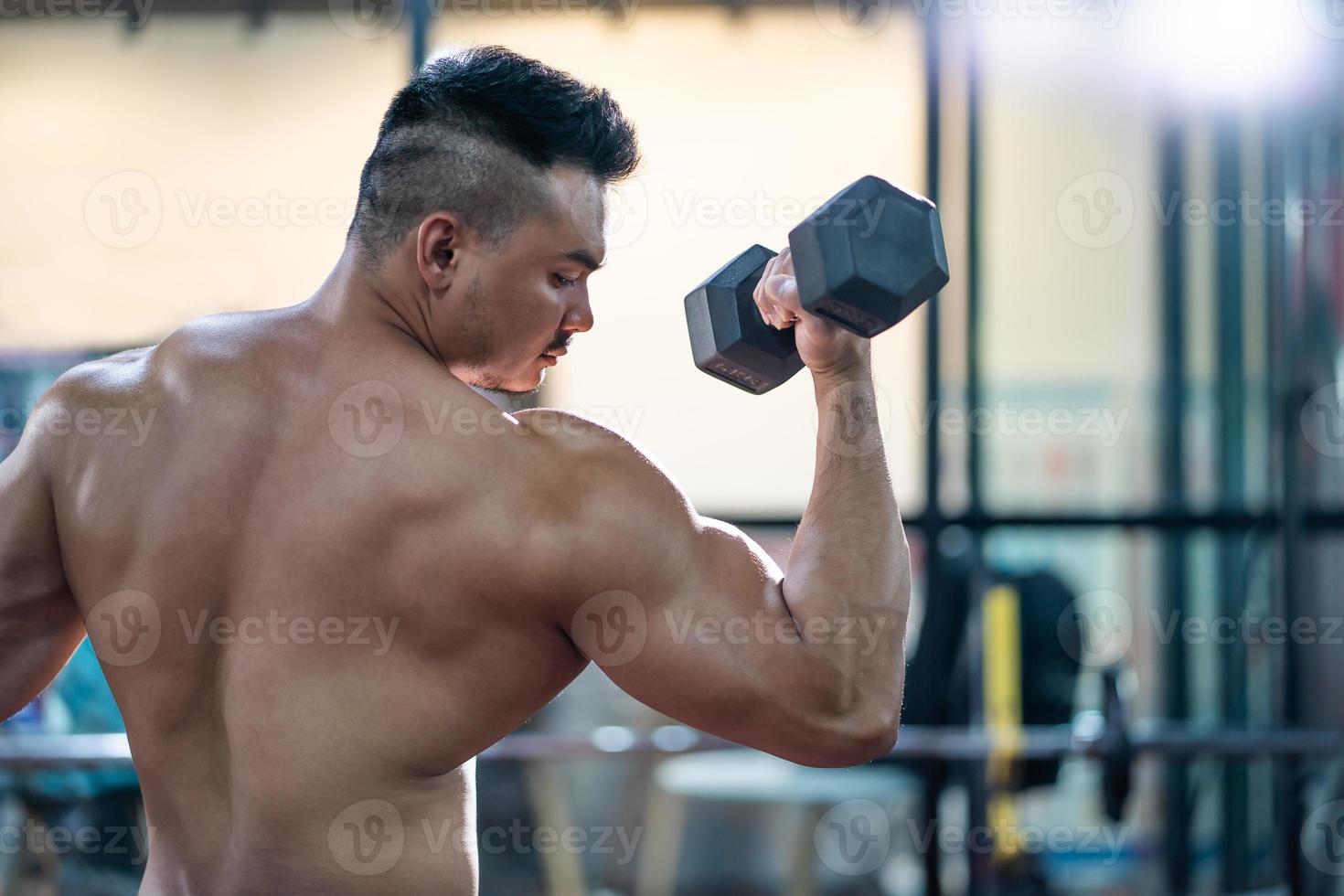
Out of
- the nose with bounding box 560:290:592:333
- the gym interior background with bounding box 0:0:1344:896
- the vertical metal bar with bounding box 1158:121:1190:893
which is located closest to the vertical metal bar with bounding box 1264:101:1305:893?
the gym interior background with bounding box 0:0:1344:896

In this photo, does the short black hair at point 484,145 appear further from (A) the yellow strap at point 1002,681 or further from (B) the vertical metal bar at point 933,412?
(A) the yellow strap at point 1002,681

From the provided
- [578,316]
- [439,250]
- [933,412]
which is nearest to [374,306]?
[439,250]

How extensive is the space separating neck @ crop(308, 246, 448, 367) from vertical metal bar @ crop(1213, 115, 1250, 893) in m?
2.74

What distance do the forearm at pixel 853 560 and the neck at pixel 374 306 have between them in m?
0.34

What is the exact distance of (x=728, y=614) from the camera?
987 millimetres

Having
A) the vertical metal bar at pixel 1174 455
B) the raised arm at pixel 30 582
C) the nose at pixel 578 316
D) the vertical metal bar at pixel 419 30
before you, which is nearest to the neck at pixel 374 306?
the nose at pixel 578 316

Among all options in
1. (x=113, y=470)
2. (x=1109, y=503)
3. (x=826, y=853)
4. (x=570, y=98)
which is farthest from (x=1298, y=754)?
(x=113, y=470)

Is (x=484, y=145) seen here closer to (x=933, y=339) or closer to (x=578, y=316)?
(x=578, y=316)

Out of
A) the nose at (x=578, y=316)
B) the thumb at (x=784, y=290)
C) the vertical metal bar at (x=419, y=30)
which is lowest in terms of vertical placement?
the nose at (x=578, y=316)

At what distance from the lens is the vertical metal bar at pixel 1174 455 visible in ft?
10.8

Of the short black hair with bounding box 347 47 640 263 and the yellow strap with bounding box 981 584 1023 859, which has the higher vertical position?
the short black hair with bounding box 347 47 640 263

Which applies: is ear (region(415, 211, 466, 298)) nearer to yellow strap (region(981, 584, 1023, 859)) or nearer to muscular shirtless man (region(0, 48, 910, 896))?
muscular shirtless man (region(0, 48, 910, 896))

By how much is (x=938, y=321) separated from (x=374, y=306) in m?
2.30

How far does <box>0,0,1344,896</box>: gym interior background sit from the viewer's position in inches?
123
